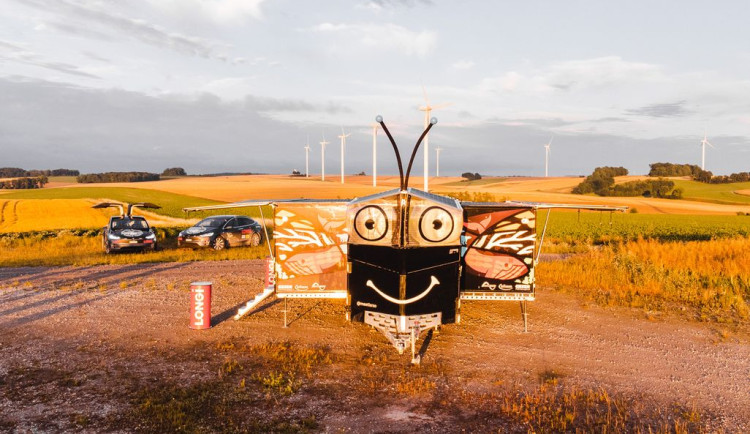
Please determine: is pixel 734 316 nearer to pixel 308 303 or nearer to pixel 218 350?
pixel 308 303

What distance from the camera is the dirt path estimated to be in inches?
273

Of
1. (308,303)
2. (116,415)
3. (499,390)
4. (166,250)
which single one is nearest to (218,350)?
(116,415)

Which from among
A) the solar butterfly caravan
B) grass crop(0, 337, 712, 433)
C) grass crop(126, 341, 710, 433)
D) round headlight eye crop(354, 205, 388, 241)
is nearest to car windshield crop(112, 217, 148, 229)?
the solar butterfly caravan

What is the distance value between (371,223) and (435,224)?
1.14 m

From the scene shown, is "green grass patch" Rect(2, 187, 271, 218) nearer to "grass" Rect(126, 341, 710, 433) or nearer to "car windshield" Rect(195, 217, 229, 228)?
"car windshield" Rect(195, 217, 229, 228)

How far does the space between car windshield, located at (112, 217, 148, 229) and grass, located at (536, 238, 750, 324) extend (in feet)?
59.4

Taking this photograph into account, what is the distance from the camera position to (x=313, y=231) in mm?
10773

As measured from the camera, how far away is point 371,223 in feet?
28.6

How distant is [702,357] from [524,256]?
380 centimetres

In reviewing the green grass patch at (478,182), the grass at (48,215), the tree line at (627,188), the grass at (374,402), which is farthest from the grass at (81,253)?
the green grass patch at (478,182)

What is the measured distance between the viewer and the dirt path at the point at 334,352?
22.8 feet

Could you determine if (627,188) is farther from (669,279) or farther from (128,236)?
(128,236)

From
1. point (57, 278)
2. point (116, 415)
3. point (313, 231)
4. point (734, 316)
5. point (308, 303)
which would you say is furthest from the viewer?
point (57, 278)

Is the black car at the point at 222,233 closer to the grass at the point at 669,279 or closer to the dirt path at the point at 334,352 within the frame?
the dirt path at the point at 334,352
